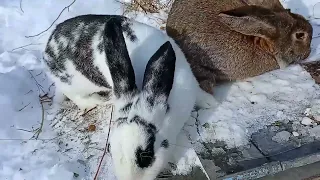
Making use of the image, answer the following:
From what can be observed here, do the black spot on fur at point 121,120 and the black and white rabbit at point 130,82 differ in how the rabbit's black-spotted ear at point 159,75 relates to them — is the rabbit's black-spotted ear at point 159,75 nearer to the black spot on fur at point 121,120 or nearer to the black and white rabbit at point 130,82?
the black and white rabbit at point 130,82

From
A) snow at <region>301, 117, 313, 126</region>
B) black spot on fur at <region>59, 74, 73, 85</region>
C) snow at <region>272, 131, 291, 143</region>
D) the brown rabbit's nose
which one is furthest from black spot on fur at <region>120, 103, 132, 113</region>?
the brown rabbit's nose

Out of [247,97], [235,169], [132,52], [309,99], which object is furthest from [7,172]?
[309,99]

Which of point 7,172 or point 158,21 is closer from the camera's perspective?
point 7,172

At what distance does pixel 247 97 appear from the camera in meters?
3.25

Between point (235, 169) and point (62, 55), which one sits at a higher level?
point (62, 55)

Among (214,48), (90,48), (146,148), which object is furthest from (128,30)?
(146,148)

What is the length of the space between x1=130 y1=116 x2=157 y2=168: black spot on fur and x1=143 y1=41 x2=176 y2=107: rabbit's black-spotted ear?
0.36ft

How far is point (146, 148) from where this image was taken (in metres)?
2.56

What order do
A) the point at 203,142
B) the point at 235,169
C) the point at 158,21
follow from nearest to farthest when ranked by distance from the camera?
the point at 235,169
the point at 203,142
the point at 158,21

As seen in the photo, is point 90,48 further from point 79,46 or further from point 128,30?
point 128,30

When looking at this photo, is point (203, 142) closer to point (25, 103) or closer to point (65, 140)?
point (65, 140)

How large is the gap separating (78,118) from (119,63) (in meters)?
0.66

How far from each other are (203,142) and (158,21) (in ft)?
4.15

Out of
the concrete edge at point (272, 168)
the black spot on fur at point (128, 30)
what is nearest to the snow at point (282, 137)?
the concrete edge at point (272, 168)
